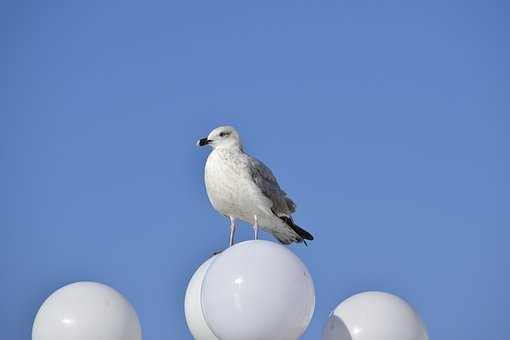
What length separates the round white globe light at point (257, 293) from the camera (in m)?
7.21

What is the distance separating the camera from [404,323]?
8812 mm

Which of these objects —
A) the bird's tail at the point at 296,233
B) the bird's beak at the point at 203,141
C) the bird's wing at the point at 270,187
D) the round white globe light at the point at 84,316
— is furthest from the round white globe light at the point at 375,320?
the bird's beak at the point at 203,141

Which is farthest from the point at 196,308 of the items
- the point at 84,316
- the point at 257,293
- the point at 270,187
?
the point at 257,293

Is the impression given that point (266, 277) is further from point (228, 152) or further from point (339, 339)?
point (228, 152)

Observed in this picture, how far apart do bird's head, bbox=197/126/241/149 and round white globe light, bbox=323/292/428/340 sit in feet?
8.20

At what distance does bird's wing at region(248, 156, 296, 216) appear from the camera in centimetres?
970

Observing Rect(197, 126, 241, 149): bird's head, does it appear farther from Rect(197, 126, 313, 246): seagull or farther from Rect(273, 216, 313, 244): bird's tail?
Rect(273, 216, 313, 244): bird's tail

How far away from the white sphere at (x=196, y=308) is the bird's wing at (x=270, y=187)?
117 cm

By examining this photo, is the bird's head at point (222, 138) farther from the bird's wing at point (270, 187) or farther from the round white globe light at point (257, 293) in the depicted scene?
the round white globe light at point (257, 293)

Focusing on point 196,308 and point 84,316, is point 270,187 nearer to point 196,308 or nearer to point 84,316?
point 196,308

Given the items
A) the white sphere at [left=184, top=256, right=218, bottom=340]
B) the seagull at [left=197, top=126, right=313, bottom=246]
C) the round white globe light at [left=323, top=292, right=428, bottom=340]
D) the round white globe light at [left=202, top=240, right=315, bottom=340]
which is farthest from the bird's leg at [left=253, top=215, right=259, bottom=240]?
the round white globe light at [left=202, top=240, right=315, bottom=340]

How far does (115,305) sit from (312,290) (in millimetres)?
2471

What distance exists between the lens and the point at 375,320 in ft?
28.7

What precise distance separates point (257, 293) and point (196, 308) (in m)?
2.12
